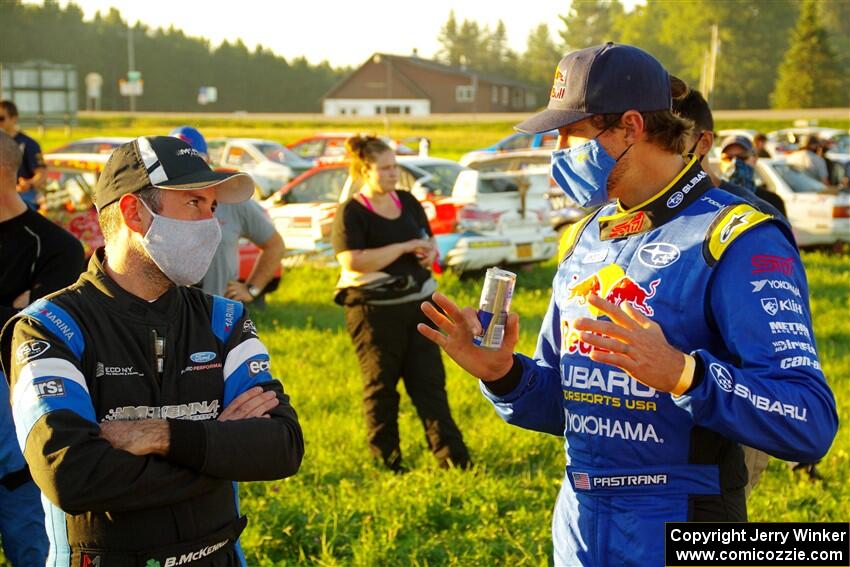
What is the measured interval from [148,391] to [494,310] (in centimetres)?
102

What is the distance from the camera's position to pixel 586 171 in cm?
315

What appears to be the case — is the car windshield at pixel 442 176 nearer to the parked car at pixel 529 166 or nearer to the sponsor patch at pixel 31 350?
the parked car at pixel 529 166

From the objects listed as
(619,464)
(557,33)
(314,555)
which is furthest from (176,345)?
(557,33)

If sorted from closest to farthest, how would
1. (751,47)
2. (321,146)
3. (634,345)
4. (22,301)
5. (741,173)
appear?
(634,345), (22,301), (741,173), (321,146), (751,47)

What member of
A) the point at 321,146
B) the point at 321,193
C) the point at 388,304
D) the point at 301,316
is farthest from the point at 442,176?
the point at 321,146

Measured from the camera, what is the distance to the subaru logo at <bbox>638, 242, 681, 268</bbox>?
9.52 ft

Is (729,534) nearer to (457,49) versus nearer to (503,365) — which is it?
(503,365)

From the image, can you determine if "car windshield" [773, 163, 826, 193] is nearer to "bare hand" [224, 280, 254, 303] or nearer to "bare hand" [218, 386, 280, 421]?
"bare hand" [224, 280, 254, 303]

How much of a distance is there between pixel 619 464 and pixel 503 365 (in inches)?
18.3

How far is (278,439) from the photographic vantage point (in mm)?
3090

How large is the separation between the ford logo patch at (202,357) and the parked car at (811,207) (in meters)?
15.3

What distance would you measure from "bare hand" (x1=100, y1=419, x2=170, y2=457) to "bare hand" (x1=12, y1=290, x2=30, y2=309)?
190 cm

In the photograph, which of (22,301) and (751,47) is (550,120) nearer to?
(22,301)

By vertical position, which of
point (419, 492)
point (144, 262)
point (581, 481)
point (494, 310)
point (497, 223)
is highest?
point (144, 262)
